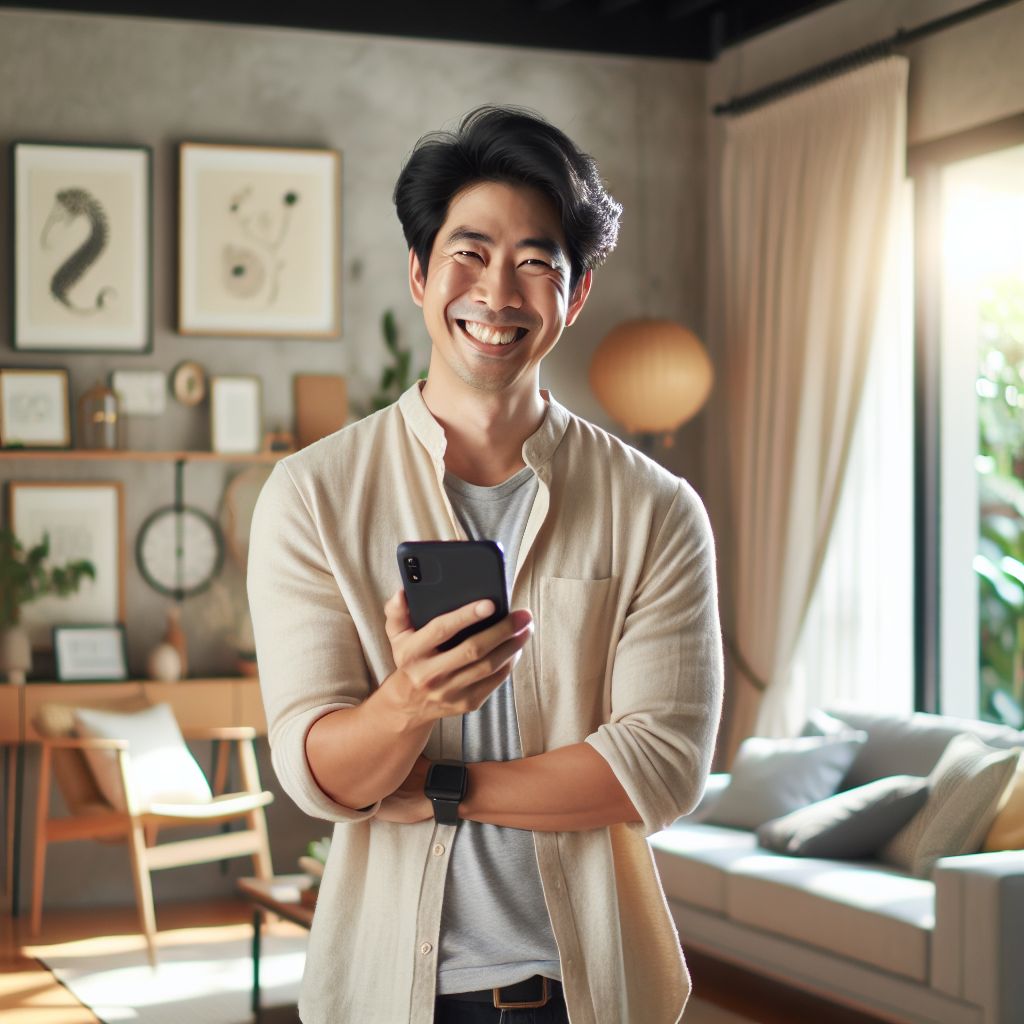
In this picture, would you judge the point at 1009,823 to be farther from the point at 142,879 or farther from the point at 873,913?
the point at 142,879

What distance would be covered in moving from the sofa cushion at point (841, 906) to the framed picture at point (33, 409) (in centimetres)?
304

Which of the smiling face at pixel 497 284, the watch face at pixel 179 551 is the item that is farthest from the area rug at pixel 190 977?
the smiling face at pixel 497 284

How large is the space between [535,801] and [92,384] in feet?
15.6

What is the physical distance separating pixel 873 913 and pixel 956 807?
415 mm

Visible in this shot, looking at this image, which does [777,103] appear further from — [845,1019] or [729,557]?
[845,1019]

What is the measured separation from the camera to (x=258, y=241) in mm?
5953

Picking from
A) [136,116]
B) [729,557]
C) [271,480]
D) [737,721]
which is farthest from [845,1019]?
[136,116]

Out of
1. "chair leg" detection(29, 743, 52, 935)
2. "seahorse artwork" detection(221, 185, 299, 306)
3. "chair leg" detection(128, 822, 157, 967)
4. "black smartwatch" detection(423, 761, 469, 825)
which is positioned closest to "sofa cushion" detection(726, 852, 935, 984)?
"chair leg" detection(128, 822, 157, 967)

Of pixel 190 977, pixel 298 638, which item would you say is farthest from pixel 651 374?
pixel 298 638

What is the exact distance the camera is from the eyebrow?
150 centimetres

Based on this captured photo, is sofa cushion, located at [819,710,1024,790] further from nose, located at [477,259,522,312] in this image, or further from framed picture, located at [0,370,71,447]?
nose, located at [477,259,522,312]

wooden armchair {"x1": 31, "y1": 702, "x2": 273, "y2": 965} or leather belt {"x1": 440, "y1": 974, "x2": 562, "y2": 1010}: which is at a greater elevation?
leather belt {"x1": 440, "y1": 974, "x2": 562, "y2": 1010}

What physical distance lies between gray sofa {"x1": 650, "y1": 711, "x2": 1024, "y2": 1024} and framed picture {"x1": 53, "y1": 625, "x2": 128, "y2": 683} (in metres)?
2.22

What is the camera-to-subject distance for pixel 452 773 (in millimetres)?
1423
